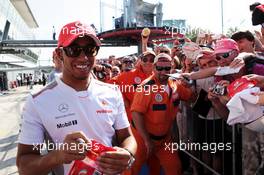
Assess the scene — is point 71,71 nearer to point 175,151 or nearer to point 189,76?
point 189,76

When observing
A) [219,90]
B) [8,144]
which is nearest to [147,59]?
[219,90]

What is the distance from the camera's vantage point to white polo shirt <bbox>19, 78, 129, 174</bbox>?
6.57 ft

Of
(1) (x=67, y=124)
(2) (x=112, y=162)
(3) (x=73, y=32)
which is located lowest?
(2) (x=112, y=162)

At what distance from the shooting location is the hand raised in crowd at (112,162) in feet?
5.94

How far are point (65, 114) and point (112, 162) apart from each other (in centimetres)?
41

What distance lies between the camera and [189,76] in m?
4.14

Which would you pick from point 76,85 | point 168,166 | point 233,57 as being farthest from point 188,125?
point 76,85

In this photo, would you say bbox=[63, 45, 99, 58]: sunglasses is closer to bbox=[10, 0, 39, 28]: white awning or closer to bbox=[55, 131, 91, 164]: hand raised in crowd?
bbox=[55, 131, 91, 164]: hand raised in crowd

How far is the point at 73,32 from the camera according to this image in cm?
206

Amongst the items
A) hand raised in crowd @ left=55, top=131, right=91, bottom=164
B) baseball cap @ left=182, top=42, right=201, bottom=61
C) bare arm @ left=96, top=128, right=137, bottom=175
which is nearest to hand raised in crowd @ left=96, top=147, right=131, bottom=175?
bare arm @ left=96, top=128, right=137, bottom=175

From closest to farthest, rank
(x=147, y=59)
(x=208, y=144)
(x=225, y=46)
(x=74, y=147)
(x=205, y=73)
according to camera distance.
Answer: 1. (x=74, y=147)
2. (x=225, y=46)
3. (x=205, y=73)
4. (x=208, y=144)
5. (x=147, y=59)

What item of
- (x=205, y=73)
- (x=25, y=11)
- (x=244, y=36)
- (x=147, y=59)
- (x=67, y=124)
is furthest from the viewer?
(x=25, y=11)

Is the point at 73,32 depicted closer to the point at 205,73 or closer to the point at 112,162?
the point at 112,162

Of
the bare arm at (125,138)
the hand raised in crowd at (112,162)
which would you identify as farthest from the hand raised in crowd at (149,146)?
the hand raised in crowd at (112,162)
